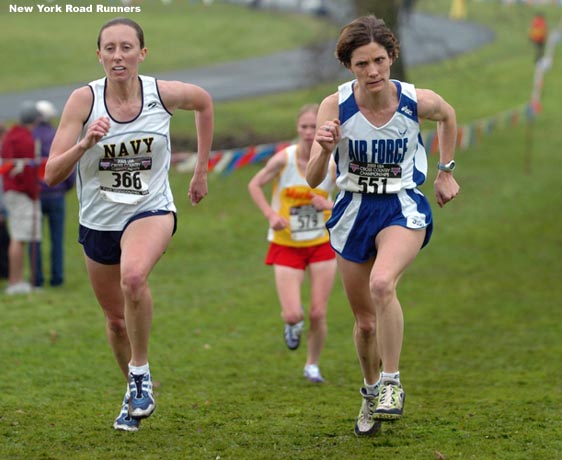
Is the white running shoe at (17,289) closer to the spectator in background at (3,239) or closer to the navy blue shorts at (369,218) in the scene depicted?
the spectator in background at (3,239)

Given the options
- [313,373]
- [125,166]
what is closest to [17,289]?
[313,373]

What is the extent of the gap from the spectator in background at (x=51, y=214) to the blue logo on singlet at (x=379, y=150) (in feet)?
24.5

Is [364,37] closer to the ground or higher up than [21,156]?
higher up

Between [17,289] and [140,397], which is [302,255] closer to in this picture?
[140,397]

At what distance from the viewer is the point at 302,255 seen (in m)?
8.95

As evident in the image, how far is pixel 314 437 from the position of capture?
6.71m

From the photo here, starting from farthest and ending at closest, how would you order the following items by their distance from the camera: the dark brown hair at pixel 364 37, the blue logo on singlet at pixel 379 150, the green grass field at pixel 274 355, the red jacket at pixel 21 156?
the red jacket at pixel 21 156 → the green grass field at pixel 274 355 → the blue logo on singlet at pixel 379 150 → the dark brown hair at pixel 364 37

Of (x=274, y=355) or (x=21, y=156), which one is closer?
(x=274, y=355)

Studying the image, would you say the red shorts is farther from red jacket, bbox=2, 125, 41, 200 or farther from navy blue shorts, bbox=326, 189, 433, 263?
red jacket, bbox=2, 125, 41, 200

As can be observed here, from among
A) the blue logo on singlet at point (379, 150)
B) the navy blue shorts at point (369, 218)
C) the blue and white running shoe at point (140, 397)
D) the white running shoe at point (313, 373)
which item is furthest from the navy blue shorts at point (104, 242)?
the white running shoe at point (313, 373)

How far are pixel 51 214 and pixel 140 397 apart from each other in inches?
292

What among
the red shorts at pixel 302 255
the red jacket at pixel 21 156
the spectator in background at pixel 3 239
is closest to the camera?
the red shorts at pixel 302 255

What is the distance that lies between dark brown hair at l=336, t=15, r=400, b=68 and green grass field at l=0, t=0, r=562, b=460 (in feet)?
7.51

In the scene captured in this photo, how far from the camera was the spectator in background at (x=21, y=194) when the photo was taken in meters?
12.8
